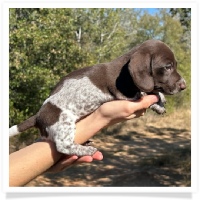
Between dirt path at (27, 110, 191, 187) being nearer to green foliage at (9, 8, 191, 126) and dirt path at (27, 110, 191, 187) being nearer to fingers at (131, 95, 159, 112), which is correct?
green foliage at (9, 8, 191, 126)

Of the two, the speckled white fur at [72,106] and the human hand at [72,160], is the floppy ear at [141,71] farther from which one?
the human hand at [72,160]

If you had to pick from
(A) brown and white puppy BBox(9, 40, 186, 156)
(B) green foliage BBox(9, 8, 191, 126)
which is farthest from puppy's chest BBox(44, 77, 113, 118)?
(B) green foliage BBox(9, 8, 191, 126)

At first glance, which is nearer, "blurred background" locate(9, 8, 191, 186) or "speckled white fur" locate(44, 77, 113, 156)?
"speckled white fur" locate(44, 77, 113, 156)

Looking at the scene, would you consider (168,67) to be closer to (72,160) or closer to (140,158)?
(72,160)

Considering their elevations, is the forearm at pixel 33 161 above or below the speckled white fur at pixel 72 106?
below

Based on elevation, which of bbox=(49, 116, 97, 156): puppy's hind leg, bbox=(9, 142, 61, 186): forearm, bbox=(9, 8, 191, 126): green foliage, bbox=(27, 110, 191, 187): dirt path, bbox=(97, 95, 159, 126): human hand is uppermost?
bbox=(9, 8, 191, 126): green foliage

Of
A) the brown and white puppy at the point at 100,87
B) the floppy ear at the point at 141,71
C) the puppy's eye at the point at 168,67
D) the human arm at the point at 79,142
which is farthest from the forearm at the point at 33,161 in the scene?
the puppy's eye at the point at 168,67

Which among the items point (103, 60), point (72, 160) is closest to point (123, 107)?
point (72, 160)
